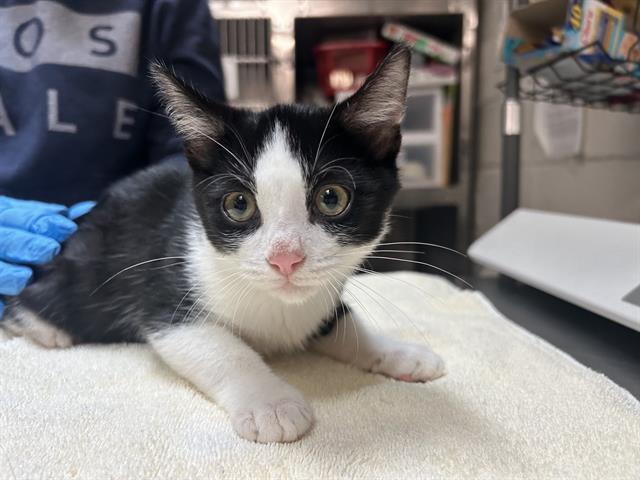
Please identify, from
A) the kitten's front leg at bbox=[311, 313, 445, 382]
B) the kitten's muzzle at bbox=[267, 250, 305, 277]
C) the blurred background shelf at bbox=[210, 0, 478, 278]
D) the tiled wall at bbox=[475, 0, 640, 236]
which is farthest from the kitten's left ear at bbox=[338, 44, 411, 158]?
the blurred background shelf at bbox=[210, 0, 478, 278]

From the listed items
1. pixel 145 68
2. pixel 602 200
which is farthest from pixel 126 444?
pixel 602 200

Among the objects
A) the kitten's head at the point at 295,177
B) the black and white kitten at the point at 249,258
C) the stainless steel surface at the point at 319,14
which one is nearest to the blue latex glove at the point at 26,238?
the black and white kitten at the point at 249,258

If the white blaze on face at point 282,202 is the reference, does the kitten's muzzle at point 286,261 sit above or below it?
below

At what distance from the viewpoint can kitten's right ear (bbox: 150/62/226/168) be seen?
28.5 inches

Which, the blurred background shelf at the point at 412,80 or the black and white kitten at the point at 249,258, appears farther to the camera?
the blurred background shelf at the point at 412,80

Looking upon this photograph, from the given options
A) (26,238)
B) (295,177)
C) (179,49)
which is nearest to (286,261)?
(295,177)

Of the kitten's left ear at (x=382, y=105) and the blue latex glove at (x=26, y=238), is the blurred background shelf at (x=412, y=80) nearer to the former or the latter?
the blue latex glove at (x=26, y=238)

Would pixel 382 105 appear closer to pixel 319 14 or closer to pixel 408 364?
pixel 408 364

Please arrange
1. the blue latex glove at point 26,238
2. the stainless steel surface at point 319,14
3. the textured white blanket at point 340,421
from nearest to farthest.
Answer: the textured white blanket at point 340,421, the blue latex glove at point 26,238, the stainless steel surface at point 319,14

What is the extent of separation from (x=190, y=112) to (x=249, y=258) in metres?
0.26

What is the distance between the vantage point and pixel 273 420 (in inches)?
25.4

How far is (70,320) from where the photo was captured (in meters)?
0.98

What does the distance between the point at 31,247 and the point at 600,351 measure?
1.14m

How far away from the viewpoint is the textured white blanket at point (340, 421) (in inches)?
22.3
